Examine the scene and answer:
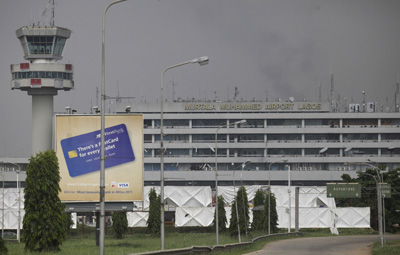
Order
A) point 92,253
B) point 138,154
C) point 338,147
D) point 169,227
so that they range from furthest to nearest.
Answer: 1. point 338,147
2. point 169,227
3. point 138,154
4. point 92,253

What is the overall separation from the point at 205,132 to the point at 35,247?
126 metres

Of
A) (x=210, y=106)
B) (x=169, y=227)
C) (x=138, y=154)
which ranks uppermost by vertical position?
(x=210, y=106)

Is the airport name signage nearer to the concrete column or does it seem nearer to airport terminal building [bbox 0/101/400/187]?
airport terminal building [bbox 0/101/400/187]

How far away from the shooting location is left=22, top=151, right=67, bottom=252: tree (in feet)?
173

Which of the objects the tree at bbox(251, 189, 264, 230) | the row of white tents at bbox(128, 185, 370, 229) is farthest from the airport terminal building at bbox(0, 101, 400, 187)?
the tree at bbox(251, 189, 264, 230)

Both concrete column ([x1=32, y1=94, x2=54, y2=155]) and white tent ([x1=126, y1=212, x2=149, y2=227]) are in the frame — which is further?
concrete column ([x1=32, y1=94, x2=54, y2=155])

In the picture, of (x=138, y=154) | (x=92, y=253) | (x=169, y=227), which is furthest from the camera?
(x=169, y=227)

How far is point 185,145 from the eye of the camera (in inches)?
7047

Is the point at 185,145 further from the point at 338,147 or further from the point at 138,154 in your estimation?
the point at 138,154

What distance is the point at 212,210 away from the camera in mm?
117562

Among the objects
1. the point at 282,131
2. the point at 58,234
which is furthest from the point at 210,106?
the point at 58,234

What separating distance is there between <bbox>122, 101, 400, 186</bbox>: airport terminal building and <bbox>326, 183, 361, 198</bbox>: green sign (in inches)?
2948

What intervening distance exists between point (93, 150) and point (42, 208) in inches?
364

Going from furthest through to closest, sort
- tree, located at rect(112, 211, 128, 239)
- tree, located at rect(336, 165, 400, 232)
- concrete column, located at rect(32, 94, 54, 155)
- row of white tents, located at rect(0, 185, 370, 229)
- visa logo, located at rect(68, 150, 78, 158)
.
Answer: concrete column, located at rect(32, 94, 54, 155), tree, located at rect(336, 165, 400, 232), row of white tents, located at rect(0, 185, 370, 229), tree, located at rect(112, 211, 128, 239), visa logo, located at rect(68, 150, 78, 158)
